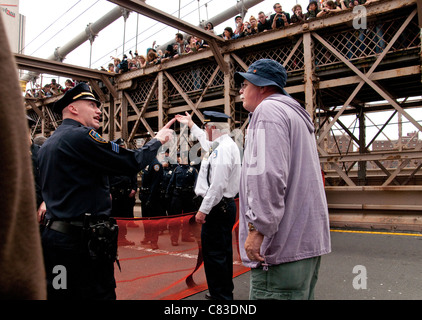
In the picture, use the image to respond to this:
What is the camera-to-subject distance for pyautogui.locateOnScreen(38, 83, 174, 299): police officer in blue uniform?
2326mm

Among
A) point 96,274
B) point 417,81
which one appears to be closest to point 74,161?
point 96,274

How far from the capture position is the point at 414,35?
749 centimetres

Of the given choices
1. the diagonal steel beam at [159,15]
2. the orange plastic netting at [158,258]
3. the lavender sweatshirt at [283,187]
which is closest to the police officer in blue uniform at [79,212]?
the lavender sweatshirt at [283,187]

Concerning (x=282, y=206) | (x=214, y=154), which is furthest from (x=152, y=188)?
(x=282, y=206)

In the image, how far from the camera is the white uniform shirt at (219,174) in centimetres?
371

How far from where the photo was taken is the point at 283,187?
185cm

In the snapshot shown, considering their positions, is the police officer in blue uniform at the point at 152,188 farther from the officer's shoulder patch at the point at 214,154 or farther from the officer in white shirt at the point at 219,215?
the officer's shoulder patch at the point at 214,154

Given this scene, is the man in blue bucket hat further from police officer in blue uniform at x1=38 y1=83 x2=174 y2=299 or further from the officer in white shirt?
the officer in white shirt

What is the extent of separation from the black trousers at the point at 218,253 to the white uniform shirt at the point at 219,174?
0.17 meters

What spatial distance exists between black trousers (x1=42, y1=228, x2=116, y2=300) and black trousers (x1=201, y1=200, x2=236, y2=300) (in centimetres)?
156

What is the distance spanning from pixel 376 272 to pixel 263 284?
3.55 metres

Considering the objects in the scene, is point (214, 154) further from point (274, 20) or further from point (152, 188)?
point (274, 20)

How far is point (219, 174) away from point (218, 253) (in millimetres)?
908
